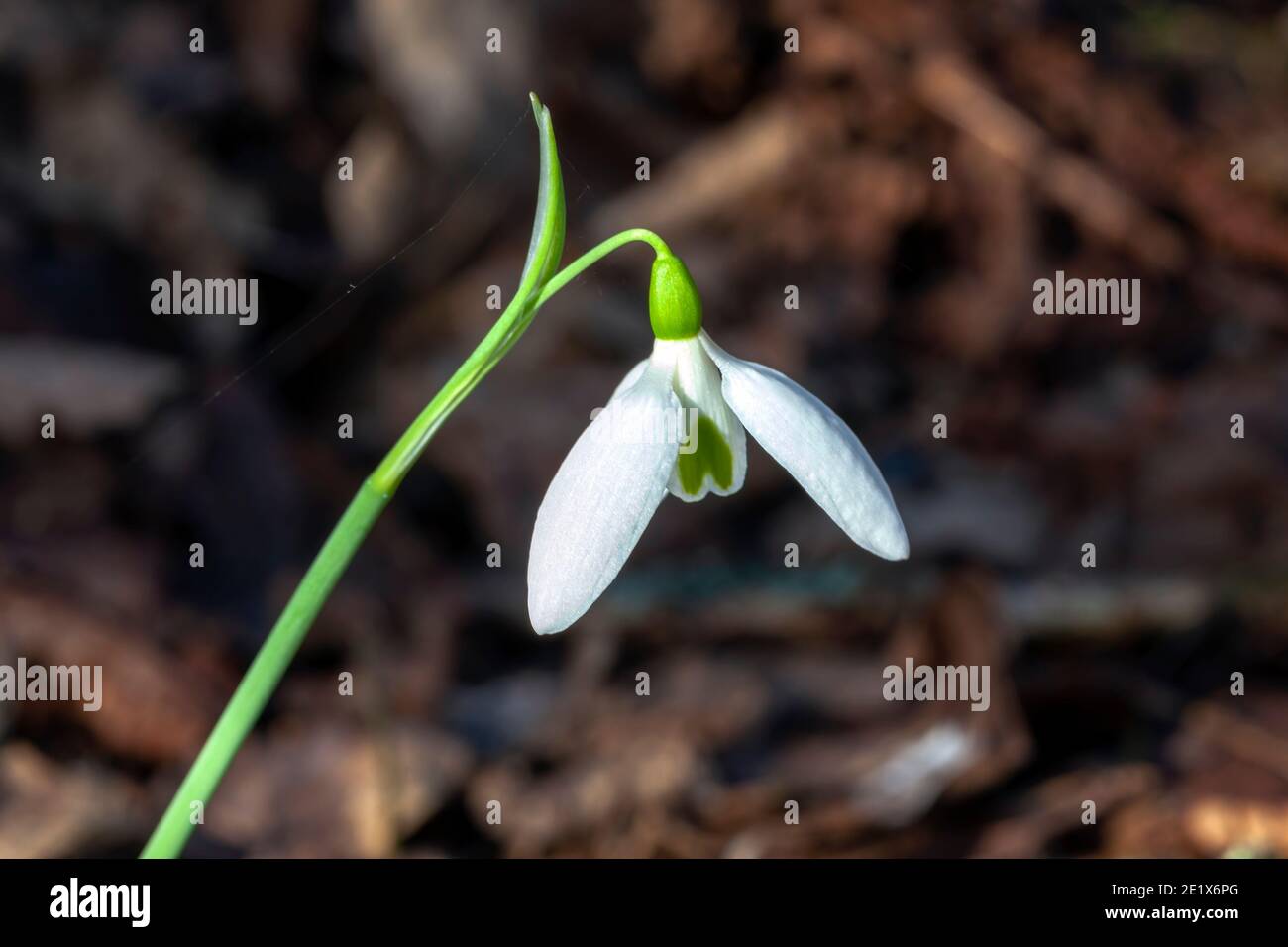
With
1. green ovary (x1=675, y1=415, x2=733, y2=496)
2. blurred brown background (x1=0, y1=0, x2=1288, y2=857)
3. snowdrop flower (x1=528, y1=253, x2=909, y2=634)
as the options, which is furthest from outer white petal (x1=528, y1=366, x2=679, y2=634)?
blurred brown background (x1=0, y1=0, x2=1288, y2=857)

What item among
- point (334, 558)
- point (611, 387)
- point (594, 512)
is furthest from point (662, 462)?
point (611, 387)

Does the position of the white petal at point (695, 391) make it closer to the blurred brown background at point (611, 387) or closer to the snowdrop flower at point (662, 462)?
the snowdrop flower at point (662, 462)

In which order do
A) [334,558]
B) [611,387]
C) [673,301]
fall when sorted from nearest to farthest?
[334,558], [673,301], [611,387]

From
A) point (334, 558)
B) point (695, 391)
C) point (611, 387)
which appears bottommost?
point (334, 558)

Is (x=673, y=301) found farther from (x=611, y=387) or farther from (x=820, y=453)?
(x=611, y=387)

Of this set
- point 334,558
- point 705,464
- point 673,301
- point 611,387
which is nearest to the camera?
point 334,558

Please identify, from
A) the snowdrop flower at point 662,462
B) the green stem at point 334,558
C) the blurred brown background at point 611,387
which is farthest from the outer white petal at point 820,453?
the blurred brown background at point 611,387
